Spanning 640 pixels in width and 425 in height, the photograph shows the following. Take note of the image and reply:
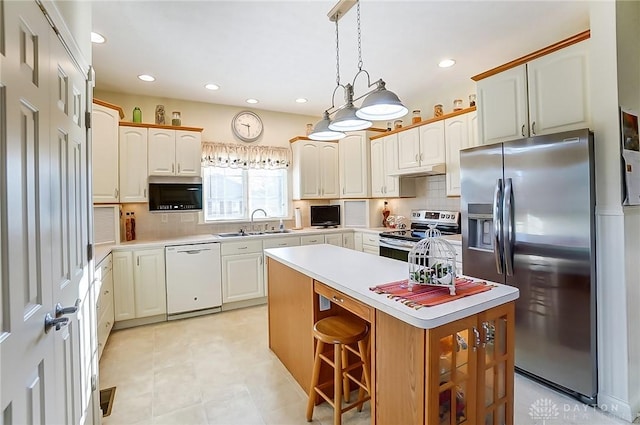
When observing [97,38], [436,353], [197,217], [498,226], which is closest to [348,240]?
[197,217]

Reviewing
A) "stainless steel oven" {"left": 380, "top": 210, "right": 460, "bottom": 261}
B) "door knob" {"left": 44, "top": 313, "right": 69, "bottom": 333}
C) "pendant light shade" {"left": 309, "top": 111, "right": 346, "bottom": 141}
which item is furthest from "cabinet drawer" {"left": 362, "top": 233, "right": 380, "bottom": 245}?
"door knob" {"left": 44, "top": 313, "right": 69, "bottom": 333}

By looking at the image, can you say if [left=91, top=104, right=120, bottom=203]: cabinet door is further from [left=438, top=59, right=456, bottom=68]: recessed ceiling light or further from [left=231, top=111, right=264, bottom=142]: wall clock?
[left=438, top=59, right=456, bottom=68]: recessed ceiling light

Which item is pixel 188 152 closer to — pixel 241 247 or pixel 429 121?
pixel 241 247

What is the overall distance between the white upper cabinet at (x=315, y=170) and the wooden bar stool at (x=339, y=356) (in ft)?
9.89

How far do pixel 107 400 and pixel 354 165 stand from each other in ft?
12.7

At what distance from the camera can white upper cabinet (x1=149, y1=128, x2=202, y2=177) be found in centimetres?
375

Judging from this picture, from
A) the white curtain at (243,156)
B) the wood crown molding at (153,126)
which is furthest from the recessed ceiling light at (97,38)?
the white curtain at (243,156)

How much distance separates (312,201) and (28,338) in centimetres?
423

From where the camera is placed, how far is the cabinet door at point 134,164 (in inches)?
141

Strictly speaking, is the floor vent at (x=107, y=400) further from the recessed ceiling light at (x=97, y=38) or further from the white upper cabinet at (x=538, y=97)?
the white upper cabinet at (x=538, y=97)

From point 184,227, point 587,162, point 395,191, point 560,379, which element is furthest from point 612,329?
point 184,227

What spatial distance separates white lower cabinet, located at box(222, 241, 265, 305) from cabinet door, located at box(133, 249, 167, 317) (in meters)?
0.68

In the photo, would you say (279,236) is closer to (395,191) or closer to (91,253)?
(395,191)

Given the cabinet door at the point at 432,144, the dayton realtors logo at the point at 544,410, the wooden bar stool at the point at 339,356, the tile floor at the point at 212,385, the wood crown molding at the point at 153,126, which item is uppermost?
the wood crown molding at the point at 153,126
